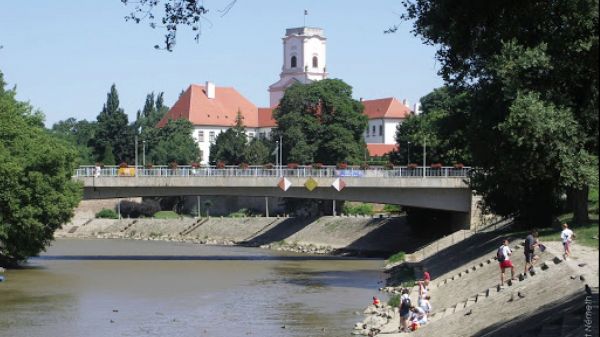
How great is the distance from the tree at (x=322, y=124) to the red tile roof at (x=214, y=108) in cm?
4429

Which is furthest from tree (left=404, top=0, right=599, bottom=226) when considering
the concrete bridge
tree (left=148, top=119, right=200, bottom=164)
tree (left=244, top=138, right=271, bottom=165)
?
tree (left=148, top=119, right=200, bottom=164)

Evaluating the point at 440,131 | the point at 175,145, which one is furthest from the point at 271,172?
the point at 175,145

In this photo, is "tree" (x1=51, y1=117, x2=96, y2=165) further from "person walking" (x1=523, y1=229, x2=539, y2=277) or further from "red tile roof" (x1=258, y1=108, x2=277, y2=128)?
"person walking" (x1=523, y1=229, x2=539, y2=277)

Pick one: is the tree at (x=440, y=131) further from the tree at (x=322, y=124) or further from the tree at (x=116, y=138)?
the tree at (x=116, y=138)

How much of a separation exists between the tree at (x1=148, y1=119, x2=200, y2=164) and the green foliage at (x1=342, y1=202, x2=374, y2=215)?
3677 centimetres

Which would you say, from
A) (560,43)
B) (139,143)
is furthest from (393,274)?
(139,143)

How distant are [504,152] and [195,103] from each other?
134249 mm

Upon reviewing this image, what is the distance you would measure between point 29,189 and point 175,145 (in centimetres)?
8229

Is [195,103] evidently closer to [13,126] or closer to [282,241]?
[282,241]

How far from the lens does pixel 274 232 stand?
101 meters

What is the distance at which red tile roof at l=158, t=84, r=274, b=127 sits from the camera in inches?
7009

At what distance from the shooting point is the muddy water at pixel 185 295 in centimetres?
4194

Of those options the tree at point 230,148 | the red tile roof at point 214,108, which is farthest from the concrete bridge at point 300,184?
the red tile roof at point 214,108

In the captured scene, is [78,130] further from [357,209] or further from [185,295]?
[185,295]
